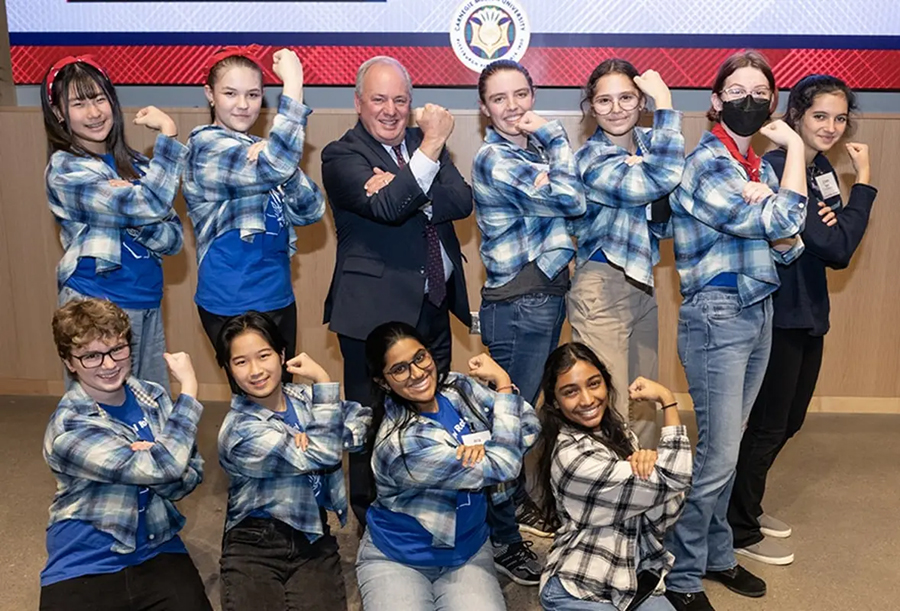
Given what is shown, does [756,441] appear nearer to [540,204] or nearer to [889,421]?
[540,204]

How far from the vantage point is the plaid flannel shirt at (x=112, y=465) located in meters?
2.14

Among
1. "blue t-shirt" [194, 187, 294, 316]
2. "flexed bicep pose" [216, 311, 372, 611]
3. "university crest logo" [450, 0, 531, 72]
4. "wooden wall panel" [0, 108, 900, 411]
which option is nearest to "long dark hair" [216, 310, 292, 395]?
"flexed bicep pose" [216, 311, 372, 611]

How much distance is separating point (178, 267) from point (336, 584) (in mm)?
2256

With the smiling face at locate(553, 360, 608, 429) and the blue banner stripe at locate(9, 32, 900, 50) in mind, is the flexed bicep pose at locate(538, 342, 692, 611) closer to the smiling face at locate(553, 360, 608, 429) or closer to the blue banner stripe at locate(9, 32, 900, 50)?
the smiling face at locate(553, 360, 608, 429)

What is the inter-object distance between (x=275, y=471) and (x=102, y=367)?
1.67ft

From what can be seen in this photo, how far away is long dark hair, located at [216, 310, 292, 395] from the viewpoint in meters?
2.38

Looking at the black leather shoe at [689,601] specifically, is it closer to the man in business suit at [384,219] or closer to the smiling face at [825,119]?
the man in business suit at [384,219]

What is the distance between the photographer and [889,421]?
4.08 meters

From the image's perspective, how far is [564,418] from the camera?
7.68ft

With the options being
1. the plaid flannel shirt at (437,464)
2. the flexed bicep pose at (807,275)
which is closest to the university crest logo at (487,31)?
the flexed bicep pose at (807,275)

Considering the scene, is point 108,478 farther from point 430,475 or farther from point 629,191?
point 629,191

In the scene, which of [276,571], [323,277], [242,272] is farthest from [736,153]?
[323,277]

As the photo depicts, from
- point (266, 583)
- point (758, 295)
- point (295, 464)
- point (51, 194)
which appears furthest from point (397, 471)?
point (51, 194)

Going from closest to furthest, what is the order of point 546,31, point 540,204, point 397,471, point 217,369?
point 397,471
point 540,204
point 546,31
point 217,369
